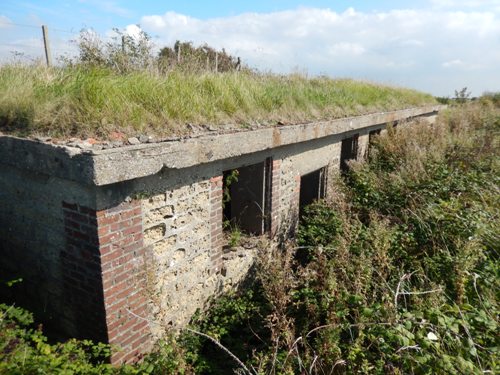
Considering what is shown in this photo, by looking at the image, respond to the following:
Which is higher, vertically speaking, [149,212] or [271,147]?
[271,147]

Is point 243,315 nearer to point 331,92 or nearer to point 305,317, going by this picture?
point 305,317

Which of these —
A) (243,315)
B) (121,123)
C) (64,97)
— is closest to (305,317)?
(243,315)

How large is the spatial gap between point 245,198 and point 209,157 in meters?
1.68

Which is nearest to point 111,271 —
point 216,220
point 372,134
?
point 216,220

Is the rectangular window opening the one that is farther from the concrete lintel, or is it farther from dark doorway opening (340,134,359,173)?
the concrete lintel

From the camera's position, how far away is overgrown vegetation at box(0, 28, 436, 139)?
133 inches

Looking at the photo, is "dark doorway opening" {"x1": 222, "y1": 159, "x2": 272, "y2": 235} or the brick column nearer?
the brick column

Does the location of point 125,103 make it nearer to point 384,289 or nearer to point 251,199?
point 251,199

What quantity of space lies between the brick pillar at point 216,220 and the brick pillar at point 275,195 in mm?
1104

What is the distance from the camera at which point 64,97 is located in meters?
3.57

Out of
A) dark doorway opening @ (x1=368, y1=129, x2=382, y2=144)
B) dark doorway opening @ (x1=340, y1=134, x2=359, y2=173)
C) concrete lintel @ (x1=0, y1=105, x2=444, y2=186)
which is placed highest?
concrete lintel @ (x1=0, y1=105, x2=444, y2=186)

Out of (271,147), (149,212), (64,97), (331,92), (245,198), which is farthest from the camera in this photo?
(331,92)

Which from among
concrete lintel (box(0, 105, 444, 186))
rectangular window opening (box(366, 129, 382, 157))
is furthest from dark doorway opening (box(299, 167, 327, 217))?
concrete lintel (box(0, 105, 444, 186))

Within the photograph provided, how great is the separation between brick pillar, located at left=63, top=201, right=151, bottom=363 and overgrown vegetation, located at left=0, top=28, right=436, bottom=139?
78 centimetres
